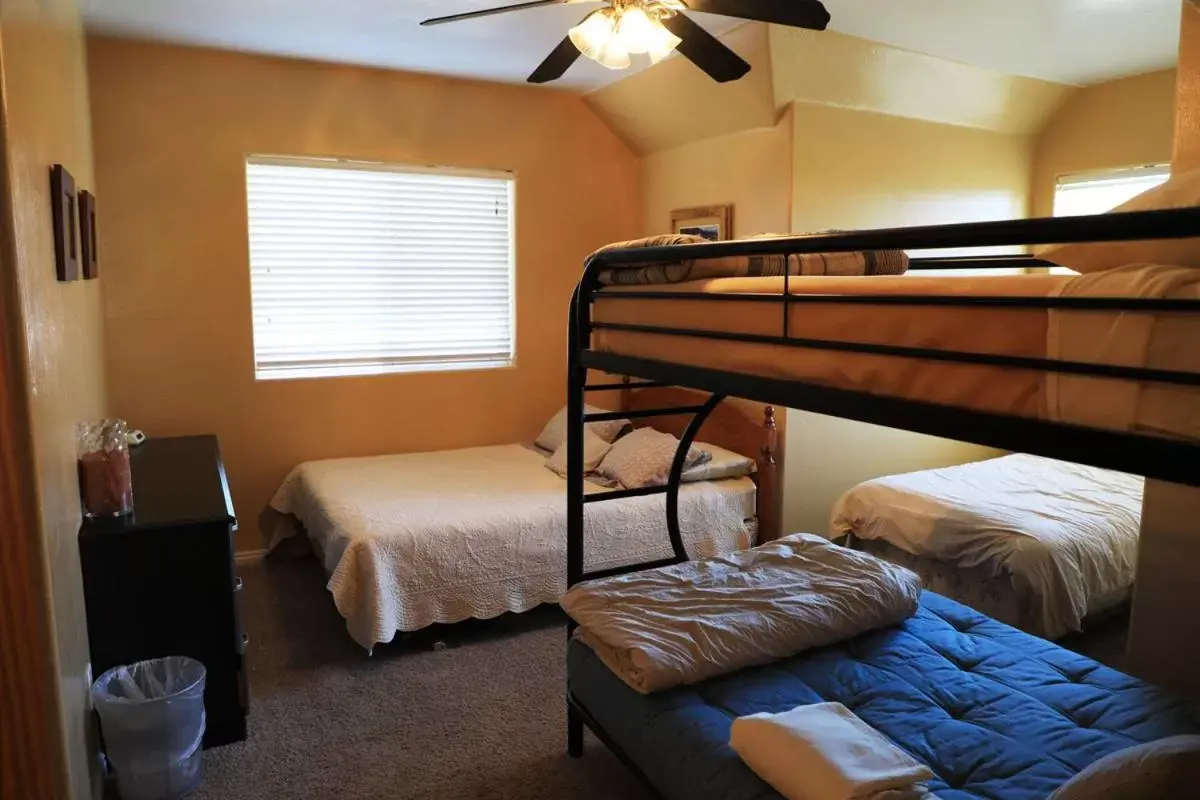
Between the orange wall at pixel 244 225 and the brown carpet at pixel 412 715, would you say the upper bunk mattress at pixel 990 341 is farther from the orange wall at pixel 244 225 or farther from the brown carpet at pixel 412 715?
the orange wall at pixel 244 225

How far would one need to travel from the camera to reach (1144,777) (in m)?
1.34

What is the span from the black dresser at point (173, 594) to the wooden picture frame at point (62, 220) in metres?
0.78

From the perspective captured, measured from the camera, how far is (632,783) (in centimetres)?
239

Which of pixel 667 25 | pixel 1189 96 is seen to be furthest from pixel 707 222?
pixel 1189 96

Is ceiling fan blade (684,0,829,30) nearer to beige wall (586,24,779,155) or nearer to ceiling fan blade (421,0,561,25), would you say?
ceiling fan blade (421,0,561,25)

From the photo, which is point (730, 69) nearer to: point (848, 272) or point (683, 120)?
point (848, 272)

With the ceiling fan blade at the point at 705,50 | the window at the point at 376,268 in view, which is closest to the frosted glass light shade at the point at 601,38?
the ceiling fan blade at the point at 705,50

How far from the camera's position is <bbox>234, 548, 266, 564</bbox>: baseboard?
13.7 ft

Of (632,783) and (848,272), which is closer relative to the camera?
(848,272)

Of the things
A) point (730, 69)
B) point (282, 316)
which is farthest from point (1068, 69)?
point (282, 316)

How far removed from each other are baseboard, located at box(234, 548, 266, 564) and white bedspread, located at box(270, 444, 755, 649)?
0.35m

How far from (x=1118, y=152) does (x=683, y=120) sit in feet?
7.32

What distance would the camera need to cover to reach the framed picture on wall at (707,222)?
4.18 meters

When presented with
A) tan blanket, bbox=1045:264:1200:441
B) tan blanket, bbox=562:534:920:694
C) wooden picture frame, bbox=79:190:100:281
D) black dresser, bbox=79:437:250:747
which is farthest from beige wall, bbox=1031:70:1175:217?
wooden picture frame, bbox=79:190:100:281
